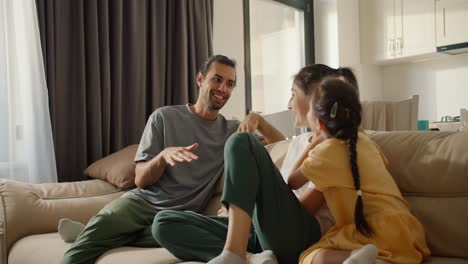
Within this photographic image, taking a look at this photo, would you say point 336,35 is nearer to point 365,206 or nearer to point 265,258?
point 365,206

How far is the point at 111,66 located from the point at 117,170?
0.86 meters

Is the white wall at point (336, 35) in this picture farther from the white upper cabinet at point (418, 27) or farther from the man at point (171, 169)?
the man at point (171, 169)

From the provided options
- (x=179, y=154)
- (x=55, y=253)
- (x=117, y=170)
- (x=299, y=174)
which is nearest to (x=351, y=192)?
(x=299, y=174)

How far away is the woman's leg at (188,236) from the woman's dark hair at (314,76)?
0.58m

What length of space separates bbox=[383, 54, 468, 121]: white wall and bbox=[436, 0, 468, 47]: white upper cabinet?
322 millimetres

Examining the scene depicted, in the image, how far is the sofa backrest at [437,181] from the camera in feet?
5.10

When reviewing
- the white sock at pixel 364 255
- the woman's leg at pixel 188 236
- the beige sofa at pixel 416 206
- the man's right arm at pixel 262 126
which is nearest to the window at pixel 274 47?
the man's right arm at pixel 262 126

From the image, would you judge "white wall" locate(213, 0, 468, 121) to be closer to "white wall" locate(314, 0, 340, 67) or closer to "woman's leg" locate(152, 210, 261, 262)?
"white wall" locate(314, 0, 340, 67)

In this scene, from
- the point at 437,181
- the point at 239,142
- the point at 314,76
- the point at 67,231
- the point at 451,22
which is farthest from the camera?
the point at 451,22

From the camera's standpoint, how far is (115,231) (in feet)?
5.90

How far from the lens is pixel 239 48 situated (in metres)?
4.08

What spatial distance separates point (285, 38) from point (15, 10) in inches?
115

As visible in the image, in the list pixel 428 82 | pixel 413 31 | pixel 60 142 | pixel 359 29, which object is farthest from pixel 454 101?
pixel 60 142

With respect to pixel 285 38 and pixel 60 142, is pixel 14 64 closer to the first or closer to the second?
pixel 60 142
